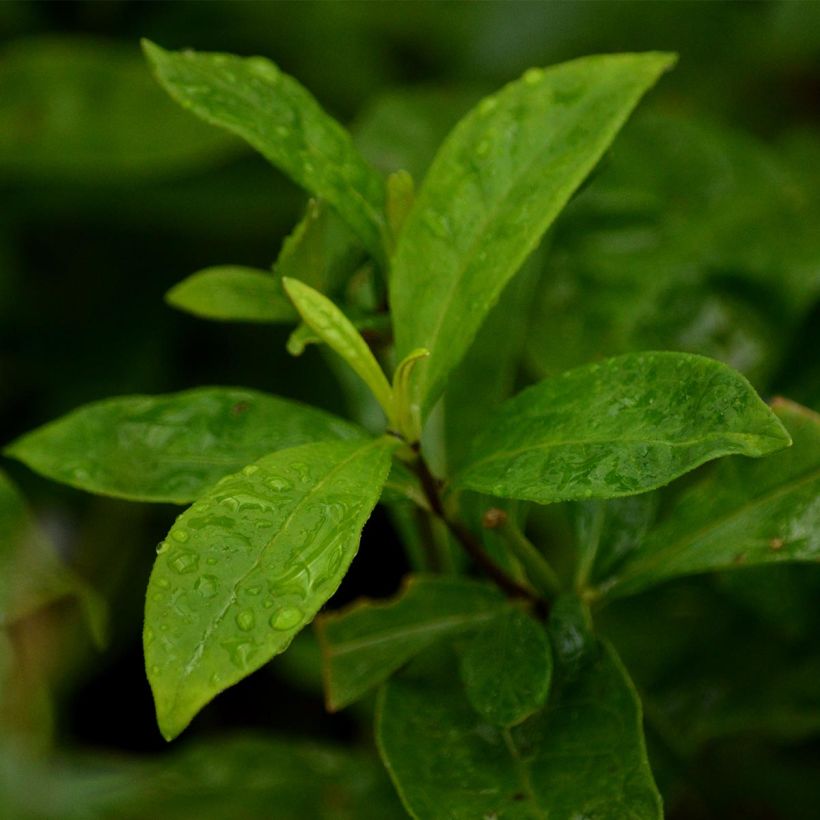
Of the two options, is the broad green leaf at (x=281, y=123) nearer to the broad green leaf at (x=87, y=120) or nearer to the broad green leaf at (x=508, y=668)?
the broad green leaf at (x=508, y=668)

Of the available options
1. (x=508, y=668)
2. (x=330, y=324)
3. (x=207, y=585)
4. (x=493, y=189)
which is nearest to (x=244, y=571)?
(x=207, y=585)

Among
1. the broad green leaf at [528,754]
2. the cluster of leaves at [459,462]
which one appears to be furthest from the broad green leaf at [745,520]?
the broad green leaf at [528,754]

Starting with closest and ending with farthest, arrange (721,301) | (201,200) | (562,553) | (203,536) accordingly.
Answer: (203,536)
(721,301)
(562,553)
(201,200)

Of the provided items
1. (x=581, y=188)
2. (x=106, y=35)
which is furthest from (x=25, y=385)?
(x=581, y=188)

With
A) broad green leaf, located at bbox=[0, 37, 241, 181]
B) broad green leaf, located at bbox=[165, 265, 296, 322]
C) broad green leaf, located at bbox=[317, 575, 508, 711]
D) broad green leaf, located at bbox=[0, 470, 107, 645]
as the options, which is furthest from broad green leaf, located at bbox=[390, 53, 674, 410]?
broad green leaf, located at bbox=[0, 37, 241, 181]

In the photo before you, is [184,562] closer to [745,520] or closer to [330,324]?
[330,324]

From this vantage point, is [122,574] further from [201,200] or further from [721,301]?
[721,301]

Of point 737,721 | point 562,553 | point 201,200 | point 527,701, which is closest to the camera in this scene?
point 527,701
